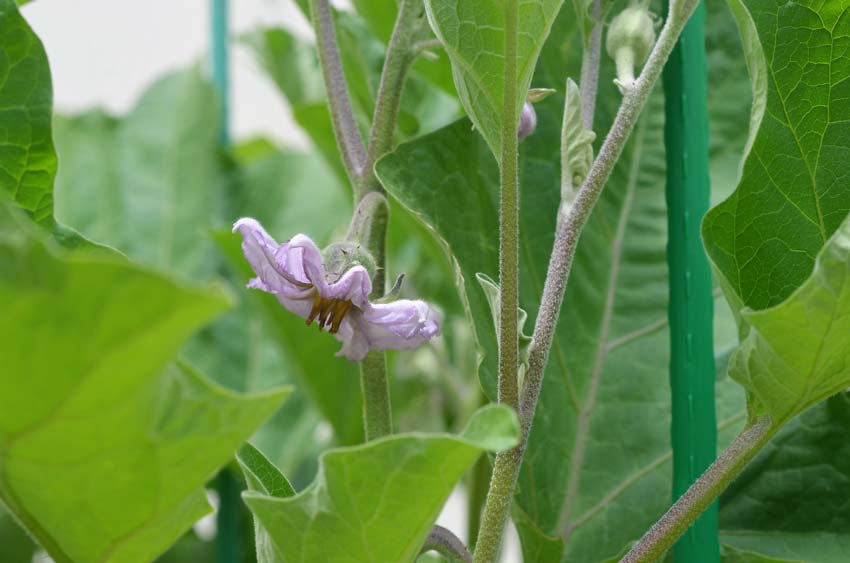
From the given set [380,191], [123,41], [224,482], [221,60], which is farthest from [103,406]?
[123,41]

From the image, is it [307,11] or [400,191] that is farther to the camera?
[307,11]

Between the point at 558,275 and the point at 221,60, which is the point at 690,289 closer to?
the point at 558,275

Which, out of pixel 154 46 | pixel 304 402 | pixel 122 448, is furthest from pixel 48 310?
pixel 154 46

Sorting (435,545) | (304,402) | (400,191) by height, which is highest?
(400,191)

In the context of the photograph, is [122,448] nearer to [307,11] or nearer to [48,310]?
[48,310]

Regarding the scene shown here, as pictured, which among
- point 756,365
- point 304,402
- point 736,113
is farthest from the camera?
point 304,402

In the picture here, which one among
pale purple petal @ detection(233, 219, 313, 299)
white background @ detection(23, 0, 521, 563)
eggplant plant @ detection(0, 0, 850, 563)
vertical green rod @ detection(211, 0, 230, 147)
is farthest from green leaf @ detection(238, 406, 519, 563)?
white background @ detection(23, 0, 521, 563)

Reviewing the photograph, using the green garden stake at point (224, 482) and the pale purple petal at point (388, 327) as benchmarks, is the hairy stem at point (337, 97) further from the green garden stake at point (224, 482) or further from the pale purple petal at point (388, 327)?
the green garden stake at point (224, 482)

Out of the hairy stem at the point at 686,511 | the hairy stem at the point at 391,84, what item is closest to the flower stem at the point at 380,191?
the hairy stem at the point at 391,84
